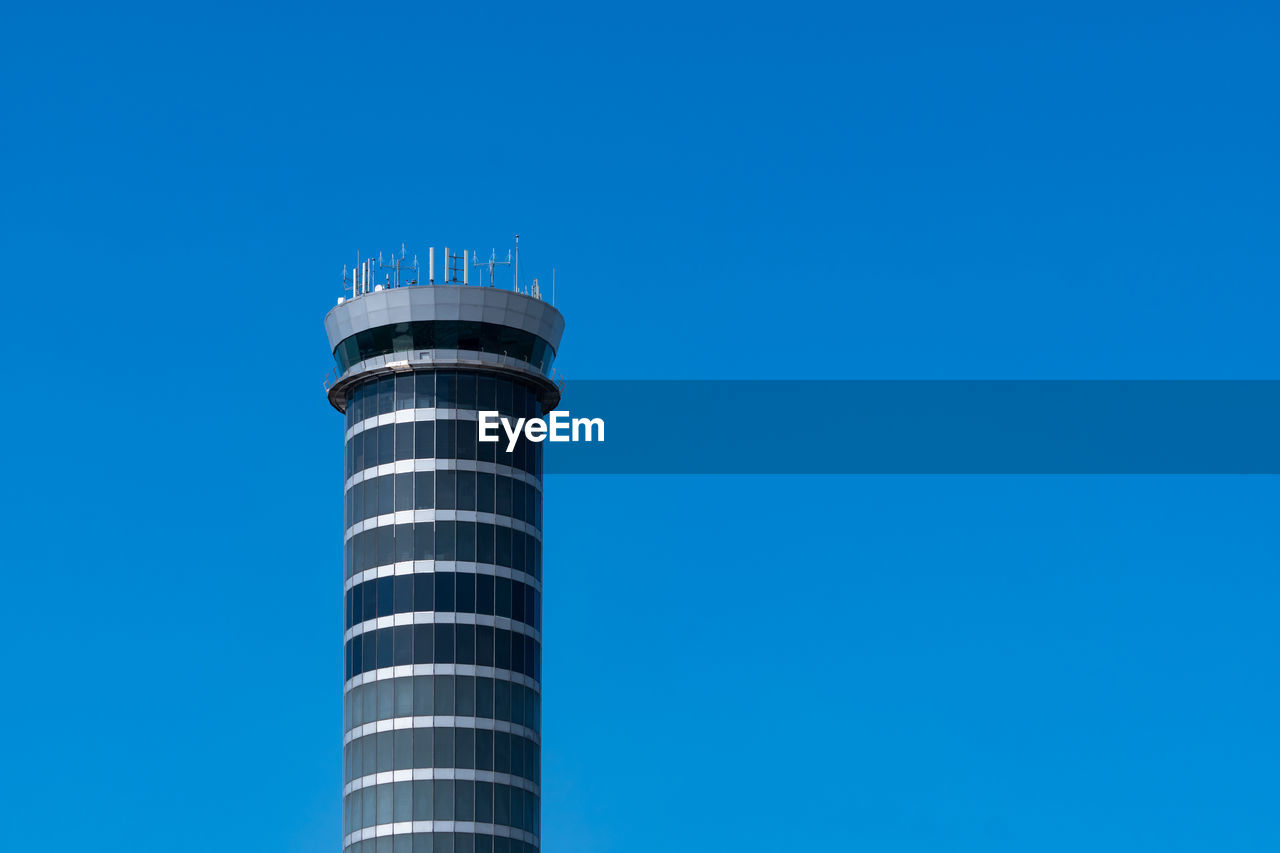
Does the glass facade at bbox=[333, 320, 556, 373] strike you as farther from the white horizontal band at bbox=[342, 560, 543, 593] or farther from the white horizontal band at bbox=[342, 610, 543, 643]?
the white horizontal band at bbox=[342, 610, 543, 643]

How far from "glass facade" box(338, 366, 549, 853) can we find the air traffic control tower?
98 mm

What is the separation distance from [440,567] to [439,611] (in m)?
3.04

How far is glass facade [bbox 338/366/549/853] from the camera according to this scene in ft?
566

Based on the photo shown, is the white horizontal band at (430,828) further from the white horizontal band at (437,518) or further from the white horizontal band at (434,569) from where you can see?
the white horizontal band at (437,518)

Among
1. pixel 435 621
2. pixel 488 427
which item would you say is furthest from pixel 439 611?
pixel 488 427

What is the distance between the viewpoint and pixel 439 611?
6900 inches

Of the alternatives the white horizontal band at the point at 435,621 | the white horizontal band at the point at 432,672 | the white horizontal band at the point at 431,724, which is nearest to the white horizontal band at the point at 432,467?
the white horizontal band at the point at 435,621

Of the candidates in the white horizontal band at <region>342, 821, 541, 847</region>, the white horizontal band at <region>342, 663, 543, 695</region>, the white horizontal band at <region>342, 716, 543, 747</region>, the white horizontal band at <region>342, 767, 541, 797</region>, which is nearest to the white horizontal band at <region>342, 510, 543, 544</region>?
the white horizontal band at <region>342, 663, 543, 695</region>

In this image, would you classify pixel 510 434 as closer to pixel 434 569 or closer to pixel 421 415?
pixel 421 415

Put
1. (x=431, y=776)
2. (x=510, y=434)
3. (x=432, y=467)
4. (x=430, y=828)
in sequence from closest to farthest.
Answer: (x=430, y=828)
(x=431, y=776)
(x=432, y=467)
(x=510, y=434)

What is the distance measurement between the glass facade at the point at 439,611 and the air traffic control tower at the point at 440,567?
98 millimetres

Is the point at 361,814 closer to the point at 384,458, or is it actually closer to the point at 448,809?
the point at 448,809

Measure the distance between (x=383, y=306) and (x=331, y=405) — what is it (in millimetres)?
9343

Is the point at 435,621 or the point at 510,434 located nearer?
the point at 435,621
